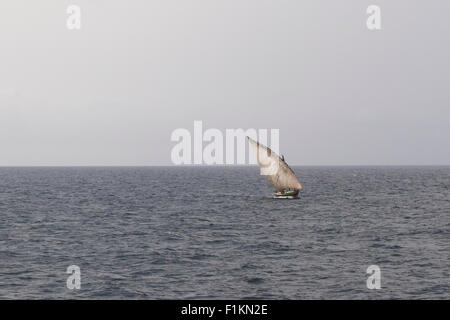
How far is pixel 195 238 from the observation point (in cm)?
4366

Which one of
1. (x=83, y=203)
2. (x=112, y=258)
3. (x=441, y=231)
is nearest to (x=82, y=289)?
(x=112, y=258)

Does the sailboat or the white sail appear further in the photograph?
the sailboat

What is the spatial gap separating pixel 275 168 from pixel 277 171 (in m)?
0.93

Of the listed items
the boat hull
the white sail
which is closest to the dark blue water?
the white sail

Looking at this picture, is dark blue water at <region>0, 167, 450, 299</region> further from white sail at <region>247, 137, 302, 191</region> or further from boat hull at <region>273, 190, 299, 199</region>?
boat hull at <region>273, 190, 299, 199</region>

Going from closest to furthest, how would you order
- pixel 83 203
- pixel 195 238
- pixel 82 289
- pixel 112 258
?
1. pixel 82 289
2. pixel 112 258
3. pixel 195 238
4. pixel 83 203

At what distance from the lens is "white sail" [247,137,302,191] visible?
2982 inches

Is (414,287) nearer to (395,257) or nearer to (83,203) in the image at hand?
(395,257)

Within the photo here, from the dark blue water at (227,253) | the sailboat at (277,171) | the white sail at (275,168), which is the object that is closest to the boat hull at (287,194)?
the sailboat at (277,171)

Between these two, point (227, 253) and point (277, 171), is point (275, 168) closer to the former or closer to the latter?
point (277, 171)

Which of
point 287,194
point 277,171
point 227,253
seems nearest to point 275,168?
point 277,171

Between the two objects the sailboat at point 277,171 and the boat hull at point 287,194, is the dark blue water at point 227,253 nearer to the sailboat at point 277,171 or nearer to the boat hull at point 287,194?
the sailboat at point 277,171
